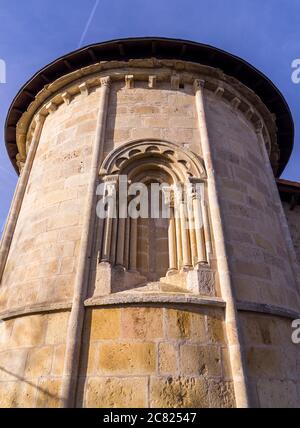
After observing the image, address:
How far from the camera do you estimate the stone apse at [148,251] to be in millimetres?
3615

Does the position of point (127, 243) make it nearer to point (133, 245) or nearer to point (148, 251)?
point (133, 245)

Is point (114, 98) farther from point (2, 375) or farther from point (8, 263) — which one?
point (2, 375)

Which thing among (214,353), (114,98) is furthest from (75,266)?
(114,98)

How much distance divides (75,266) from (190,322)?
5.98 feet

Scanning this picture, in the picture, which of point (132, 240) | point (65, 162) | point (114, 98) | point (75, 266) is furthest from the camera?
point (114, 98)

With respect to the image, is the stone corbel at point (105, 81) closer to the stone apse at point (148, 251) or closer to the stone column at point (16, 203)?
the stone apse at point (148, 251)

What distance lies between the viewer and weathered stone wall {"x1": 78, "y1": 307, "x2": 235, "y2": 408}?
135 inches

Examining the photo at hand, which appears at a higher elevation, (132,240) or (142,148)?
(142,148)

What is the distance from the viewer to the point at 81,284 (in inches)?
161

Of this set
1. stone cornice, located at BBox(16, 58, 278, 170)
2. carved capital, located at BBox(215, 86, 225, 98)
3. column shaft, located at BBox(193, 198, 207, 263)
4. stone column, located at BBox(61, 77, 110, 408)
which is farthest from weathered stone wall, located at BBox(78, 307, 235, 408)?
carved capital, located at BBox(215, 86, 225, 98)

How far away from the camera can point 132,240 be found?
5.00 metres

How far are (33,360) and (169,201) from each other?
3182mm

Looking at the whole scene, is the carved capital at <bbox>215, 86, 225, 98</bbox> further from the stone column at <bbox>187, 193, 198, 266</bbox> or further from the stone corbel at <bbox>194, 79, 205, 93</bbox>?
the stone column at <bbox>187, 193, 198, 266</bbox>

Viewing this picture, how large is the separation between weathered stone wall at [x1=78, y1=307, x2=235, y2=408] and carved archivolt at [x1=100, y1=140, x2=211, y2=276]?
909 millimetres
